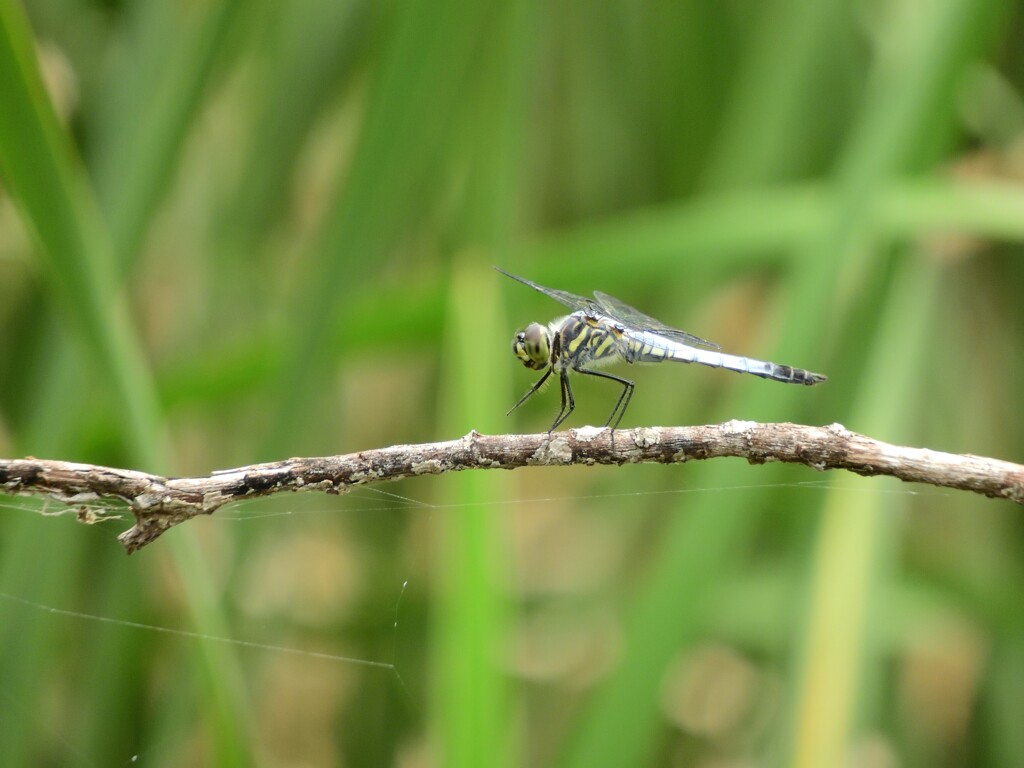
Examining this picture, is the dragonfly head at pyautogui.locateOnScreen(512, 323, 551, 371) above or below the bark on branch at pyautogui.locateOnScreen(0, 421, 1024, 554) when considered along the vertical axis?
above

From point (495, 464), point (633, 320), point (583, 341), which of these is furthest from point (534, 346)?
point (495, 464)

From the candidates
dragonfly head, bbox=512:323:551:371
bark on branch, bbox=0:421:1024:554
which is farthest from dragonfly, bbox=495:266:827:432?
bark on branch, bbox=0:421:1024:554

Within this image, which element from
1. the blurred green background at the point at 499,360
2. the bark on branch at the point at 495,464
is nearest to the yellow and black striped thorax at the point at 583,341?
the blurred green background at the point at 499,360

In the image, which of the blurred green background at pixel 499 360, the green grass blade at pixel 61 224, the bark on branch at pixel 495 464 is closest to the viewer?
the bark on branch at pixel 495 464

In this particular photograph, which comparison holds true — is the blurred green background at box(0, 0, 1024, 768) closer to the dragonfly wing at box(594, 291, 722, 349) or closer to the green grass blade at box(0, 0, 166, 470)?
the green grass blade at box(0, 0, 166, 470)

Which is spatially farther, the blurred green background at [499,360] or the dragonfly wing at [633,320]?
the dragonfly wing at [633,320]

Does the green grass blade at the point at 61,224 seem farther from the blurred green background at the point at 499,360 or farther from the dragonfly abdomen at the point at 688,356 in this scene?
the dragonfly abdomen at the point at 688,356

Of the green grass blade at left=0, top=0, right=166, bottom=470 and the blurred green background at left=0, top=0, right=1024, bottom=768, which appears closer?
the green grass blade at left=0, top=0, right=166, bottom=470

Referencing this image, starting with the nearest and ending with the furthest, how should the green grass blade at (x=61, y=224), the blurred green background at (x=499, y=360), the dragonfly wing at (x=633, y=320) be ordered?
the green grass blade at (x=61, y=224)
the blurred green background at (x=499, y=360)
the dragonfly wing at (x=633, y=320)
